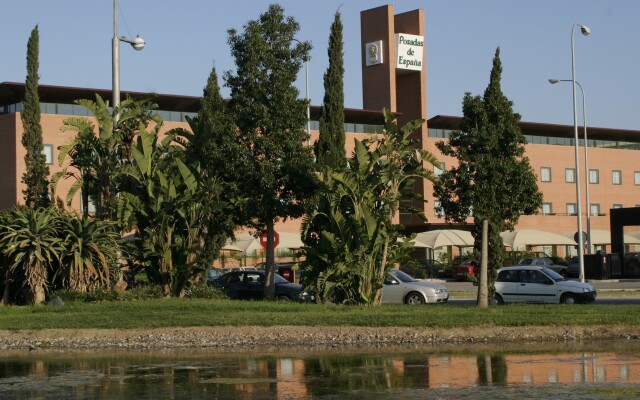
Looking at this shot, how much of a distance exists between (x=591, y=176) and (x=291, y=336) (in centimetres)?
6493

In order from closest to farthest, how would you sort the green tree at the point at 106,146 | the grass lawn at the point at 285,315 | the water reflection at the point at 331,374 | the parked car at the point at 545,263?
1. the water reflection at the point at 331,374
2. the grass lawn at the point at 285,315
3. the green tree at the point at 106,146
4. the parked car at the point at 545,263

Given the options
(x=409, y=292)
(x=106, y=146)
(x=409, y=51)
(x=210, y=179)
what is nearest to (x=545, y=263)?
(x=409, y=51)

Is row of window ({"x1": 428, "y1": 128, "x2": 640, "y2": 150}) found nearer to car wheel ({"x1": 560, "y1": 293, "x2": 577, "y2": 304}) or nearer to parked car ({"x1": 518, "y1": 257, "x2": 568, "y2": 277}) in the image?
parked car ({"x1": 518, "y1": 257, "x2": 568, "y2": 277})

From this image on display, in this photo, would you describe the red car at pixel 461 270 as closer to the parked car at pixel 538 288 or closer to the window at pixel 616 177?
the parked car at pixel 538 288

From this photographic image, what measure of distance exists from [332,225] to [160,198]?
480 centimetres

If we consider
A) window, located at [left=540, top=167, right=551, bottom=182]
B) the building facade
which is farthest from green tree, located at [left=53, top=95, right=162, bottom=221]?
window, located at [left=540, top=167, right=551, bottom=182]

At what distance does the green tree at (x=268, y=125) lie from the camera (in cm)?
2795

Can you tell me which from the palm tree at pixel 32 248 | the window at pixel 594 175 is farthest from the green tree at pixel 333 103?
the window at pixel 594 175

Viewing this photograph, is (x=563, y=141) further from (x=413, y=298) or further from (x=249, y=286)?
(x=249, y=286)

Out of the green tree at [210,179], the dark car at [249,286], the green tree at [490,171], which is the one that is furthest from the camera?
the dark car at [249,286]

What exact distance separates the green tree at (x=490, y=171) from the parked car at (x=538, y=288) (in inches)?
233

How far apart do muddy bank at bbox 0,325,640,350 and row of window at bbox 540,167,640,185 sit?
197 feet

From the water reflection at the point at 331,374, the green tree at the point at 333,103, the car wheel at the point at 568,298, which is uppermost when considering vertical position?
the green tree at the point at 333,103

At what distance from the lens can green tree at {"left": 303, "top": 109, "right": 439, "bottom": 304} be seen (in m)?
25.7
